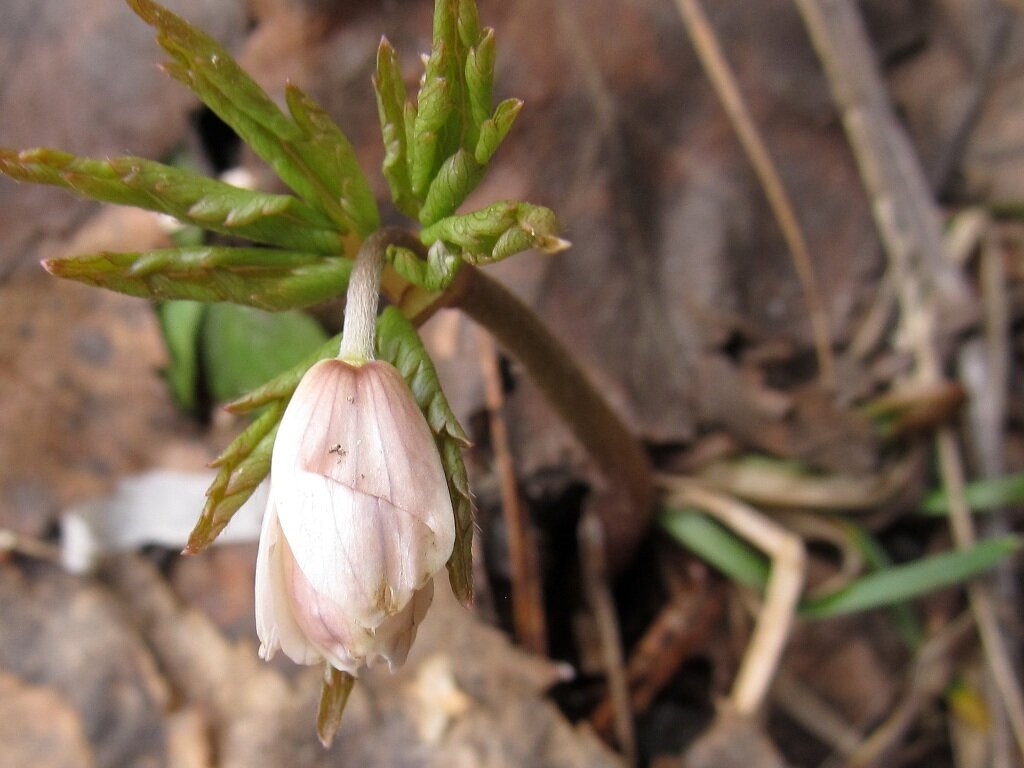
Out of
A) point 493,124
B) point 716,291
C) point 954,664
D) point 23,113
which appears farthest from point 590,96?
point 954,664

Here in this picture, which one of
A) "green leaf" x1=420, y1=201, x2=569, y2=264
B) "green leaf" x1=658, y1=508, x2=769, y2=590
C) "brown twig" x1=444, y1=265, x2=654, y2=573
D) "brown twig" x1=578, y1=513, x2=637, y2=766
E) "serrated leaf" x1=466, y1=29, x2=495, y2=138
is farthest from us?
"green leaf" x1=658, y1=508, x2=769, y2=590

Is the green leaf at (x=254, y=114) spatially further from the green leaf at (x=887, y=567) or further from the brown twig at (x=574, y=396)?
the green leaf at (x=887, y=567)

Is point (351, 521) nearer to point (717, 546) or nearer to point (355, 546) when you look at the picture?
point (355, 546)

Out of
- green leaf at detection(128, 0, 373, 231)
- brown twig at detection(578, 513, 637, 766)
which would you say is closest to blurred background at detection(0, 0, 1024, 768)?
brown twig at detection(578, 513, 637, 766)

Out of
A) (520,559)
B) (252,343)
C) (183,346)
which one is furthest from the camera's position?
(183,346)

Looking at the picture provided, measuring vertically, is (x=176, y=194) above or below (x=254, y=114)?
below

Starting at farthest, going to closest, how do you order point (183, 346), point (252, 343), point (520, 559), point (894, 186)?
point (894, 186) < point (183, 346) < point (252, 343) < point (520, 559)

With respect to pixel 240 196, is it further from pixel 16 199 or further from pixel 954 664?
pixel 954 664

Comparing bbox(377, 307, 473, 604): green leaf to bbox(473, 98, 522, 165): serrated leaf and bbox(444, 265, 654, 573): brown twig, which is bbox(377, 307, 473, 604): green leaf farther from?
bbox(473, 98, 522, 165): serrated leaf

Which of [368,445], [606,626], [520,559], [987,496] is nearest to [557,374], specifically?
[368,445]
